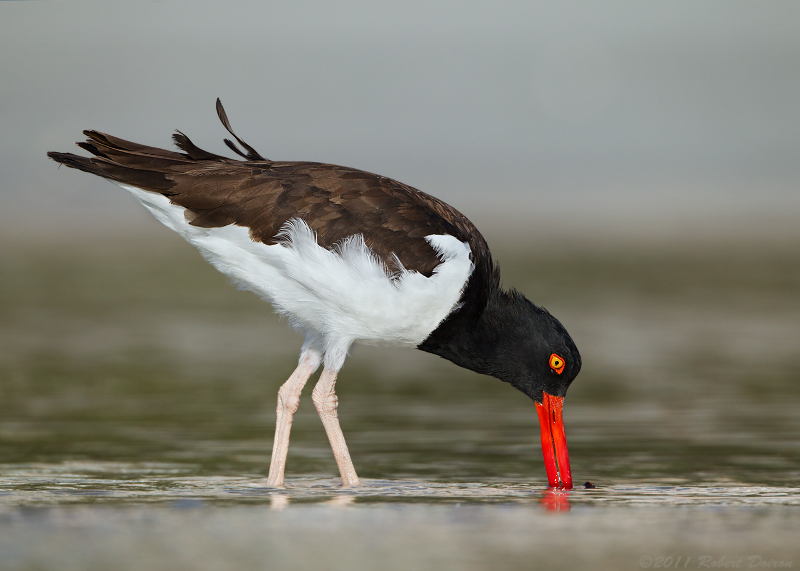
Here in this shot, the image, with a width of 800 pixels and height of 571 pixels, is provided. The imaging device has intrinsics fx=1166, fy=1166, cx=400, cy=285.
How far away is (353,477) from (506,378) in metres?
1.53

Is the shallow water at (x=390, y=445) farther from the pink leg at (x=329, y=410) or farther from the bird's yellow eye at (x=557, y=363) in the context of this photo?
the bird's yellow eye at (x=557, y=363)

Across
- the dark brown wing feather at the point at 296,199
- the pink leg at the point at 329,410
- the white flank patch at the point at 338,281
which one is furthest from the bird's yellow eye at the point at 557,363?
the pink leg at the point at 329,410

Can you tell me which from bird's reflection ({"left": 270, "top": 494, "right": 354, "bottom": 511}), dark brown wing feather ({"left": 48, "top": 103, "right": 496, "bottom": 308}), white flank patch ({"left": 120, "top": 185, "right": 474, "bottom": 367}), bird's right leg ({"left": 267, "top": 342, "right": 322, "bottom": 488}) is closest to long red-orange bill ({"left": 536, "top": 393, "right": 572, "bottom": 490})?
dark brown wing feather ({"left": 48, "top": 103, "right": 496, "bottom": 308})

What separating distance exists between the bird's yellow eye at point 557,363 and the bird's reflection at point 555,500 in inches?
41.7

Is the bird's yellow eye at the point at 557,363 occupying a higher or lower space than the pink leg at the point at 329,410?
higher

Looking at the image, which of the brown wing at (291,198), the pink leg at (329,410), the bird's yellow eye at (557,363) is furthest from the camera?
the bird's yellow eye at (557,363)

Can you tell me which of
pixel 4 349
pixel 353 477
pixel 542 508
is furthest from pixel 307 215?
pixel 4 349

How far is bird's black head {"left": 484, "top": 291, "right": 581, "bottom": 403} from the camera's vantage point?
8570 mm

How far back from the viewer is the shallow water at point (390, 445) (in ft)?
20.3

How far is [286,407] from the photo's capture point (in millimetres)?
8688

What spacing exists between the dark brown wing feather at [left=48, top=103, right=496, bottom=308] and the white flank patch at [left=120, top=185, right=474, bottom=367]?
77 millimetres

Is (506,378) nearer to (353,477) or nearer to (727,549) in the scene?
(353,477)

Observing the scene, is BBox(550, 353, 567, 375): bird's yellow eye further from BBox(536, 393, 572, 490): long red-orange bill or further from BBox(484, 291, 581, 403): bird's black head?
BBox(536, 393, 572, 490): long red-orange bill

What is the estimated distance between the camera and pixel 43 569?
568 cm
